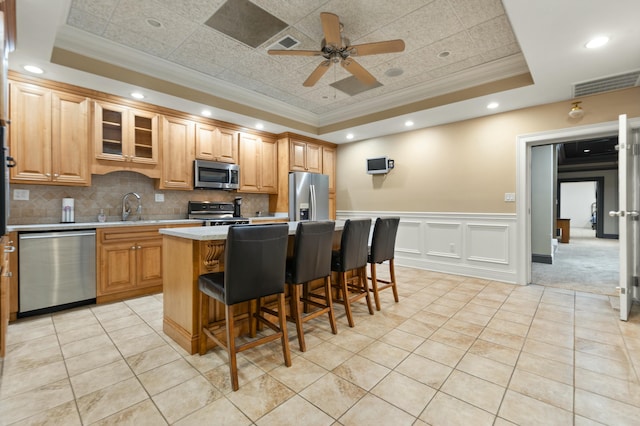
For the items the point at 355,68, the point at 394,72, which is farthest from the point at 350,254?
the point at 394,72

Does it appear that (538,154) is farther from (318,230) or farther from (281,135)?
(318,230)

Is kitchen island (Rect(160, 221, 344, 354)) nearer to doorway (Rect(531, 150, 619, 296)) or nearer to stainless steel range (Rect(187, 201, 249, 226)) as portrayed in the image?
stainless steel range (Rect(187, 201, 249, 226))

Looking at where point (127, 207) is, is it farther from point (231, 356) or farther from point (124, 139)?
point (231, 356)

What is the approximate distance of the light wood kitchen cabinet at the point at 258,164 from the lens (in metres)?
4.86

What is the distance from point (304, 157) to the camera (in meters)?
5.50

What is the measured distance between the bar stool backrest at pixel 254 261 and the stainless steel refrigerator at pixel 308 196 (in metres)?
3.21

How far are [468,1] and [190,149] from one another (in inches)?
143

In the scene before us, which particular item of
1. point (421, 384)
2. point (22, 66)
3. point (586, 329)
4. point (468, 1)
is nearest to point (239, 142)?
point (22, 66)

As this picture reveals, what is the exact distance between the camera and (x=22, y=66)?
276 centimetres

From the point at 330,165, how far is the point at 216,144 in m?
2.42

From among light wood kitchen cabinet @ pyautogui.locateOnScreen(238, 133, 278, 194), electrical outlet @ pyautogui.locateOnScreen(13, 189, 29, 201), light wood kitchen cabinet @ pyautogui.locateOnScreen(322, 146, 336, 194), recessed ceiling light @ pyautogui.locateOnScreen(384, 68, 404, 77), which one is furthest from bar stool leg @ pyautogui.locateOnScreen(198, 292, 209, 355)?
light wood kitchen cabinet @ pyautogui.locateOnScreen(322, 146, 336, 194)

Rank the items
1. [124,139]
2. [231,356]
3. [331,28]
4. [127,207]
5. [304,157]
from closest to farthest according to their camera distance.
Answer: [231,356] → [331,28] → [124,139] → [127,207] → [304,157]

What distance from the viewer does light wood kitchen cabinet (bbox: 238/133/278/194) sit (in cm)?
486

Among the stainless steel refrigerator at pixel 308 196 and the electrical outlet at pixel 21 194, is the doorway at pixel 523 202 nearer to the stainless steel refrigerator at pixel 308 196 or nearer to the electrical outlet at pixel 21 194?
the stainless steel refrigerator at pixel 308 196
